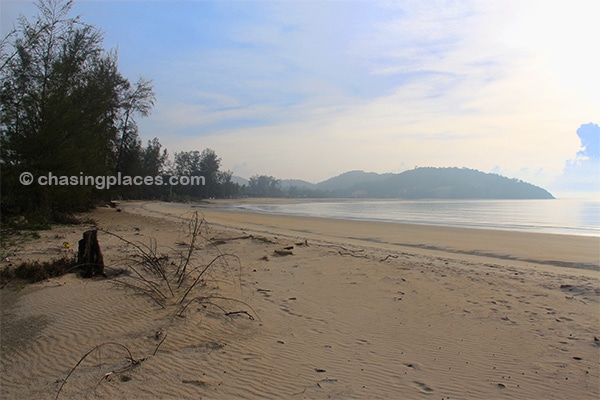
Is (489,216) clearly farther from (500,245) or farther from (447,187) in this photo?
(447,187)

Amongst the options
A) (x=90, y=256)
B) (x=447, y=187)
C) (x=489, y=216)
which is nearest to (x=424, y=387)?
(x=90, y=256)

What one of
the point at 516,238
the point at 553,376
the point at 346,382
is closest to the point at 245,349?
the point at 346,382

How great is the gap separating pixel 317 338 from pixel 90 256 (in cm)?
452

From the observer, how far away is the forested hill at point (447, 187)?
129875 millimetres

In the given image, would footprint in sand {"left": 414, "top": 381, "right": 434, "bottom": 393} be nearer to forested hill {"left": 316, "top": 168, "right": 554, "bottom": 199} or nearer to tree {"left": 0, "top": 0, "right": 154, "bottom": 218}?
tree {"left": 0, "top": 0, "right": 154, "bottom": 218}

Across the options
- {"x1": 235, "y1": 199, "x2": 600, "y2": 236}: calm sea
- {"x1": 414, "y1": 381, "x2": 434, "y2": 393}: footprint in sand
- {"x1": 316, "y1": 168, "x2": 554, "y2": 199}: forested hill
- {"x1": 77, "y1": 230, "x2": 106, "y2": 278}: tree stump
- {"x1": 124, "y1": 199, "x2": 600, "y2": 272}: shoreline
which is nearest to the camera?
{"x1": 414, "y1": 381, "x2": 434, "y2": 393}: footprint in sand

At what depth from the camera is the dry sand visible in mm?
3215

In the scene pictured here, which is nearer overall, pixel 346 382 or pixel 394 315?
pixel 346 382

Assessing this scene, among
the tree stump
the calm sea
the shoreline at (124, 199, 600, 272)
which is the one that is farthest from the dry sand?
the calm sea

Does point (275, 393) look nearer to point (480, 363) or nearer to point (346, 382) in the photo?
point (346, 382)

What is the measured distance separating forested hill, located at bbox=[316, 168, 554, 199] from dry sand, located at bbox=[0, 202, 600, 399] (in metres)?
129

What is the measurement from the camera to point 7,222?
10781 mm

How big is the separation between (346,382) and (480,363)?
4.70 ft

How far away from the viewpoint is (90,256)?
651cm
